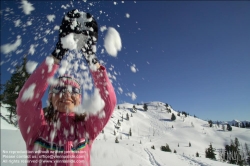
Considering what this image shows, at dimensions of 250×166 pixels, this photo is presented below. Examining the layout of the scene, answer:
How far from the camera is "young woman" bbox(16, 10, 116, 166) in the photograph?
2.25 metres

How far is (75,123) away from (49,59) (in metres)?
1.13

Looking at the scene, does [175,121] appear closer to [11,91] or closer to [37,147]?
[11,91]

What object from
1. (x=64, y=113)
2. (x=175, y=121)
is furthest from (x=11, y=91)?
(x=175, y=121)

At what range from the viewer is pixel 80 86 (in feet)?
10.8

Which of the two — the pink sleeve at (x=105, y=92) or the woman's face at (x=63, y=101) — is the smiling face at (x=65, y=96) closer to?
the woman's face at (x=63, y=101)

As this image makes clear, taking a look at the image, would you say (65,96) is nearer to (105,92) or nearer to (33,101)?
(33,101)

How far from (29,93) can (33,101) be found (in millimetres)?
119

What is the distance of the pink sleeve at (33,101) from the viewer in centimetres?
217

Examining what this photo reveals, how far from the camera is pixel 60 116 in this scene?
2734mm

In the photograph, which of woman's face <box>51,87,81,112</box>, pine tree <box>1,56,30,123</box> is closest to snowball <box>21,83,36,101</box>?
woman's face <box>51,87,81,112</box>

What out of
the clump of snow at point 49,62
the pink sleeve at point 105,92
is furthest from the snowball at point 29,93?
the pink sleeve at point 105,92

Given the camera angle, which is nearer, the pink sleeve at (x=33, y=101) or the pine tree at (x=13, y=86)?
the pink sleeve at (x=33, y=101)

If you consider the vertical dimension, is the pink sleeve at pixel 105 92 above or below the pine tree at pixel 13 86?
below

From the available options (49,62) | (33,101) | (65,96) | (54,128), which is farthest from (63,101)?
(49,62)
